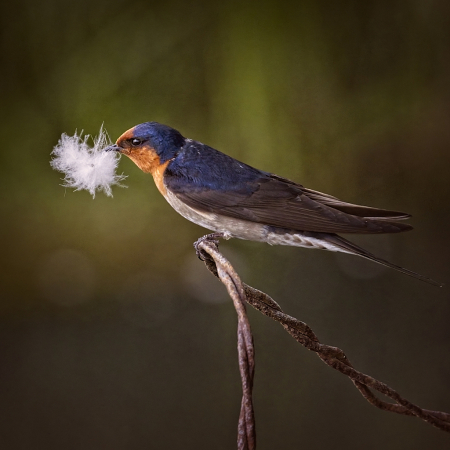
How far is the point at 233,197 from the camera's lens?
1.17 m

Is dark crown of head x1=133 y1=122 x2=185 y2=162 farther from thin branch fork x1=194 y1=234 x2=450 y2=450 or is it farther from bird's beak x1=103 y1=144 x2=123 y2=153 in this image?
thin branch fork x1=194 y1=234 x2=450 y2=450

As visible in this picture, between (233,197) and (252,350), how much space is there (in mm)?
610

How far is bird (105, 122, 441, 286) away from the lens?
3.71ft

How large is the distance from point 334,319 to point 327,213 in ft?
2.83

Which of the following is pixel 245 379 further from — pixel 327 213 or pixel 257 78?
pixel 257 78

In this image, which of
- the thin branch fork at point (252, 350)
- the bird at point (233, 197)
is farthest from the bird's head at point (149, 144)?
the thin branch fork at point (252, 350)

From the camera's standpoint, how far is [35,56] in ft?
5.51

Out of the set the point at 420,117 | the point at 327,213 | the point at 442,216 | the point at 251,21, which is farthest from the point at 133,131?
the point at 442,216

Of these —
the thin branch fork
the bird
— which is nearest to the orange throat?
the bird

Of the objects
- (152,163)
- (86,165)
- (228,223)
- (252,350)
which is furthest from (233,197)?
(252,350)

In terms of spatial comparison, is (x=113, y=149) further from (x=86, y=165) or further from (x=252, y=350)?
(x=252, y=350)

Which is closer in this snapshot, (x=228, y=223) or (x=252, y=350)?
(x=252, y=350)

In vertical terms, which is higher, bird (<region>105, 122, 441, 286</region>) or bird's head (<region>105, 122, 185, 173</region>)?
bird's head (<region>105, 122, 185, 173</region>)

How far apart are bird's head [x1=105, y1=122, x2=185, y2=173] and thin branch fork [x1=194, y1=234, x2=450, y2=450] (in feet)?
1.14
